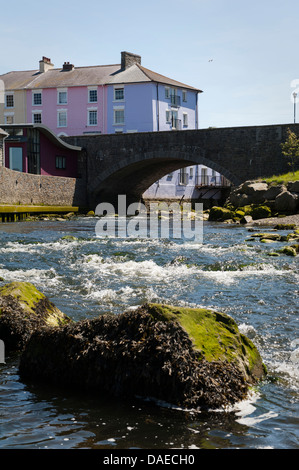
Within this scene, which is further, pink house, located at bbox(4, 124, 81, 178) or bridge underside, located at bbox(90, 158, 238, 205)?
bridge underside, located at bbox(90, 158, 238, 205)

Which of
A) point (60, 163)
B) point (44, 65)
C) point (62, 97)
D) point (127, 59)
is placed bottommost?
point (60, 163)

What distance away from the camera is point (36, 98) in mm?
50875

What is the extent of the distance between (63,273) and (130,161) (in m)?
28.3

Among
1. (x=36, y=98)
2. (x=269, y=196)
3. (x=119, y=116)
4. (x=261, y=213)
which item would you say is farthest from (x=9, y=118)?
(x=261, y=213)

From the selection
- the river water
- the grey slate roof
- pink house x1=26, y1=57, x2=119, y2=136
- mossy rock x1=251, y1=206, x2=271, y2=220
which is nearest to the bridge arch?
pink house x1=26, y1=57, x2=119, y2=136

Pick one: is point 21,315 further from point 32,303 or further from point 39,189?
point 39,189

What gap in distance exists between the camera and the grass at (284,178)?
30984mm

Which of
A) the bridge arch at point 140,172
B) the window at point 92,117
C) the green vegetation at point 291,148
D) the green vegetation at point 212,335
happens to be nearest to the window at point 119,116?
the window at point 92,117

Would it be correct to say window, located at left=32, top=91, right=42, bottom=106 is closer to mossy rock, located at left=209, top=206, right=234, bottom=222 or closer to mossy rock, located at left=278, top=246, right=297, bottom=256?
mossy rock, located at left=209, top=206, right=234, bottom=222

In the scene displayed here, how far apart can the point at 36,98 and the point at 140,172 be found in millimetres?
14904

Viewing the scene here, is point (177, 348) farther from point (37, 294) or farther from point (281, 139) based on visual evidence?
point (281, 139)

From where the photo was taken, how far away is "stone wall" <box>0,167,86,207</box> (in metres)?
27.9

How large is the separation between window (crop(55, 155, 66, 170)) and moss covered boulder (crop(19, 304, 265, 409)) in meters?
34.9

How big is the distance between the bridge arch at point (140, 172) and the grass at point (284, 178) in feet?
8.06
